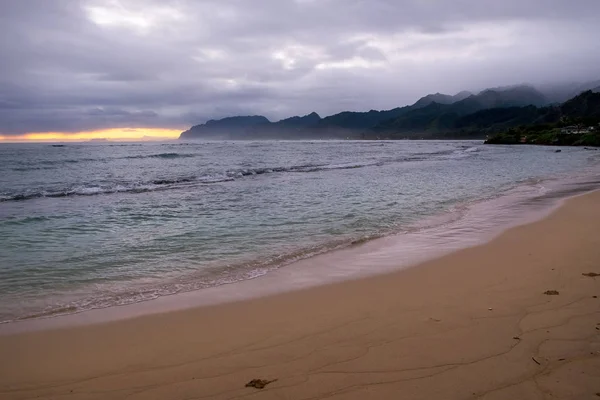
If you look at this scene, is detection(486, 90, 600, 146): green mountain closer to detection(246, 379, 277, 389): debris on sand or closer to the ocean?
the ocean

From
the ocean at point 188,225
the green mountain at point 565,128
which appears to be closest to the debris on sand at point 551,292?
the ocean at point 188,225

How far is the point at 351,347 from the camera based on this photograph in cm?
425

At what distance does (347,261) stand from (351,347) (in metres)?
3.59

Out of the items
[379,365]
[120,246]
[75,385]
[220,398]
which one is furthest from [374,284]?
[120,246]

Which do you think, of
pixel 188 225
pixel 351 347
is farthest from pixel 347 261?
pixel 188 225

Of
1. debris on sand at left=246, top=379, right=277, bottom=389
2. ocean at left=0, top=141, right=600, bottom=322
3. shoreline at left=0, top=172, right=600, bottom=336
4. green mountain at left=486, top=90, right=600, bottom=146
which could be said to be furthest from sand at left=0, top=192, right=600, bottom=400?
green mountain at left=486, top=90, right=600, bottom=146

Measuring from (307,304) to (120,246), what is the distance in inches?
209

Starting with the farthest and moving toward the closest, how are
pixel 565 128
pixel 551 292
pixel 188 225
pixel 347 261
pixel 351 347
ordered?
1. pixel 565 128
2. pixel 188 225
3. pixel 347 261
4. pixel 551 292
5. pixel 351 347

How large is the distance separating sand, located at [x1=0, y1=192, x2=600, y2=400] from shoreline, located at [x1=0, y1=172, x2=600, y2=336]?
295mm

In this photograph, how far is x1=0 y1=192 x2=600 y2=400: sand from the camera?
3.55 metres

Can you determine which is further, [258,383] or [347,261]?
[347,261]

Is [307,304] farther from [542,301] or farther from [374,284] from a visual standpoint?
[542,301]

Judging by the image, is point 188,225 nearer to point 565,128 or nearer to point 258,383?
point 258,383

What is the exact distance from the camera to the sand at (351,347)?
3.55 metres
